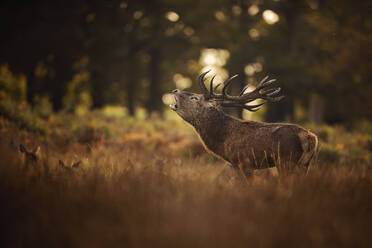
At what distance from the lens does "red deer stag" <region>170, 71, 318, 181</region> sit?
12.6ft

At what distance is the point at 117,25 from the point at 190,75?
10.1m

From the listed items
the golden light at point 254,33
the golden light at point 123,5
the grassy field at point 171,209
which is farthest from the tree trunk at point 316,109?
the grassy field at point 171,209

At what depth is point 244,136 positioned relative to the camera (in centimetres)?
427

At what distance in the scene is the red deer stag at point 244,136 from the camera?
385 cm

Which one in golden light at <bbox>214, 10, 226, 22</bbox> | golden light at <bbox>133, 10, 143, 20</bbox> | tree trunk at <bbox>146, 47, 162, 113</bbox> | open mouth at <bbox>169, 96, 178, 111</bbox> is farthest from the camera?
tree trunk at <bbox>146, 47, 162, 113</bbox>

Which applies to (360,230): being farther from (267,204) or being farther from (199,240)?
(199,240)

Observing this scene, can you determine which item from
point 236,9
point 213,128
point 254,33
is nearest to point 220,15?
point 236,9

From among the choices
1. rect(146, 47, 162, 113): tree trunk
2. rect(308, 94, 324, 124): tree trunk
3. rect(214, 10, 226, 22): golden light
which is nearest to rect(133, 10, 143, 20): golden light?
rect(146, 47, 162, 113): tree trunk

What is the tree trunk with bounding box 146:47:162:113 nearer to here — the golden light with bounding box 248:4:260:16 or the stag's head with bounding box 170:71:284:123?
the golden light with bounding box 248:4:260:16

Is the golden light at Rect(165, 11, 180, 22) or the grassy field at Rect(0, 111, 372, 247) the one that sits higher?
the golden light at Rect(165, 11, 180, 22)

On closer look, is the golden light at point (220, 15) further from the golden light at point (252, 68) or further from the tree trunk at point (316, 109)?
the tree trunk at point (316, 109)

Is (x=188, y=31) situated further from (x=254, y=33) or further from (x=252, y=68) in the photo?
(x=252, y=68)

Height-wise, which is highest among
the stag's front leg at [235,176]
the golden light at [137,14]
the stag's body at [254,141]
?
the golden light at [137,14]

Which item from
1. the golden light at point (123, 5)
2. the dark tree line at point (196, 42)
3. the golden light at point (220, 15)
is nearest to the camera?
the dark tree line at point (196, 42)
